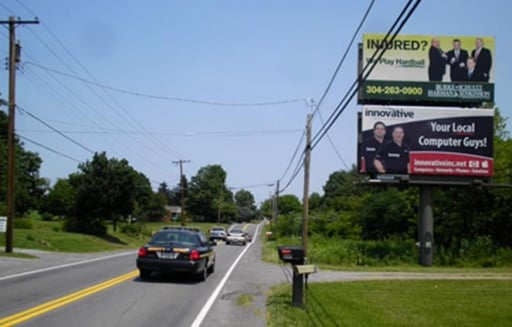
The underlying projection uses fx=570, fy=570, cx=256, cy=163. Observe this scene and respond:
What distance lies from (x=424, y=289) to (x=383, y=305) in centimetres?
423

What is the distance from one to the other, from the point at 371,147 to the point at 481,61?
26.1 feet

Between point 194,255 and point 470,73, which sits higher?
point 470,73

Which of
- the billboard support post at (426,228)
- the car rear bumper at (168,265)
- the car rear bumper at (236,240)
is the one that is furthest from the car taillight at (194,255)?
the car rear bumper at (236,240)

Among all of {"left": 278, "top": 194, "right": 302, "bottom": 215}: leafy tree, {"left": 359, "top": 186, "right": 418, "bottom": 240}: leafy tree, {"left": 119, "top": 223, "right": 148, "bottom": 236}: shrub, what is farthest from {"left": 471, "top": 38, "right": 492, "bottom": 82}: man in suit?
{"left": 278, "top": 194, "right": 302, "bottom": 215}: leafy tree

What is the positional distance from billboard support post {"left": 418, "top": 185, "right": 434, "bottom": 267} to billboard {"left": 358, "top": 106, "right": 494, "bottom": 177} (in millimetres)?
1881

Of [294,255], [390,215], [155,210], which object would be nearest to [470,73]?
[294,255]

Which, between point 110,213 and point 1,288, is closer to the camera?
point 1,288

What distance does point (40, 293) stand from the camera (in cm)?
1237

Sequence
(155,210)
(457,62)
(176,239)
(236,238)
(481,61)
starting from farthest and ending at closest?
1. (155,210)
2. (236,238)
3. (481,61)
4. (457,62)
5. (176,239)

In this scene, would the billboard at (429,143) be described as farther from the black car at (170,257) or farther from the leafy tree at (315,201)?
the leafy tree at (315,201)

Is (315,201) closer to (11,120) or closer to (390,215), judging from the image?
(390,215)

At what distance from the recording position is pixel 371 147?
30.1m

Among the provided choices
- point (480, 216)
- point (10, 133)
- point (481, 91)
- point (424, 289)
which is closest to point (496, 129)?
point (480, 216)

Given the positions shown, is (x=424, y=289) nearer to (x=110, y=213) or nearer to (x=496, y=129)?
(x=496, y=129)
